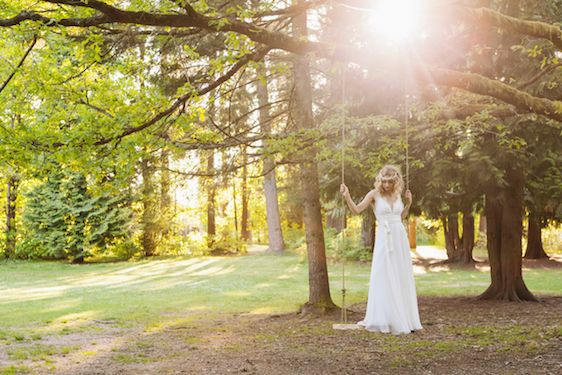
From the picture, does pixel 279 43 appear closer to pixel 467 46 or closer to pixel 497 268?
pixel 467 46

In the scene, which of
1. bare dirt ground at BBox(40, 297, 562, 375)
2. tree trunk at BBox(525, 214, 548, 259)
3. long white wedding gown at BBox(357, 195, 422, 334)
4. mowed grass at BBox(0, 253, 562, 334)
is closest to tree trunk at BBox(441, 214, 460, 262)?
mowed grass at BBox(0, 253, 562, 334)

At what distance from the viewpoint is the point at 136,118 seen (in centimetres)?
793

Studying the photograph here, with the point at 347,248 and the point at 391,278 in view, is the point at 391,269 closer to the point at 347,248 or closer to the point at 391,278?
the point at 391,278

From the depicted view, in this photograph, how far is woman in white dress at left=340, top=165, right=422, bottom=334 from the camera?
7020 millimetres

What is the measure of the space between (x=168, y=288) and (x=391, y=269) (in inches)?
459

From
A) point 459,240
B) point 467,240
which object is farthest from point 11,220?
point 467,240

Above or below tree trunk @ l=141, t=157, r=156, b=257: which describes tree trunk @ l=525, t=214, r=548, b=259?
below

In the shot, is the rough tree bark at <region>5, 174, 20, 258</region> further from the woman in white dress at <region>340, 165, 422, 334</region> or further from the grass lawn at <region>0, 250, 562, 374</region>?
the woman in white dress at <region>340, 165, 422, 334</region>

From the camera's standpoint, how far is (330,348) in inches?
346

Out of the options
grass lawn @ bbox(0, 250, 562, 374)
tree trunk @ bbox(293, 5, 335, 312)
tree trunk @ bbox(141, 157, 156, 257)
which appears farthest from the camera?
tree trunk @ bbox(141, 157, 156, 257)

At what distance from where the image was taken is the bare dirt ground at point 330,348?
7.47 meters

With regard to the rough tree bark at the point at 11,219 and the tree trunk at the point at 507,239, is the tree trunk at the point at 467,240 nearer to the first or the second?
the tree trunk at the point at 507,239

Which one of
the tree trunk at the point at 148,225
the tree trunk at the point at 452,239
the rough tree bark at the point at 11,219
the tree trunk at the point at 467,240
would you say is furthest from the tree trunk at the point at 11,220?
the tree trunk at the point at 467,240

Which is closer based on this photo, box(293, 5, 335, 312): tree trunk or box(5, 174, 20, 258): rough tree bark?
box(293, 5, 335, 312): tree trunk
